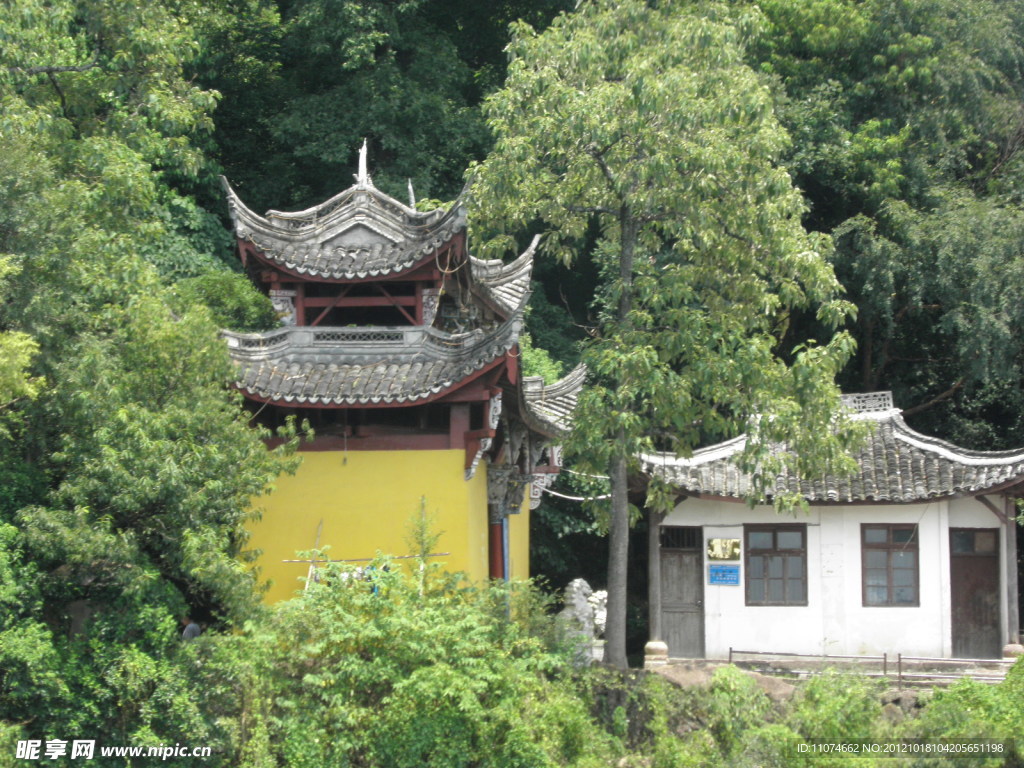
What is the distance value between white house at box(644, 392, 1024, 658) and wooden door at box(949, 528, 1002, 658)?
0.01 metres

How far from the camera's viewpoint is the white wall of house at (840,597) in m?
15.9

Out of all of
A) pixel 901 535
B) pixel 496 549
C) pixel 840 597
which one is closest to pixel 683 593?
pixel 840 597

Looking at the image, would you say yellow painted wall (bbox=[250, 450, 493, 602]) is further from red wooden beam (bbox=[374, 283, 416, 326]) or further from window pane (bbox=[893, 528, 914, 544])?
window pane (bbox=[893, 528, 914, 544])

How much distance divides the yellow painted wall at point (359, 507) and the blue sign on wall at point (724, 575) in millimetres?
4934

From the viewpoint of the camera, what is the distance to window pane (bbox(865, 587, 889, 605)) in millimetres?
16000

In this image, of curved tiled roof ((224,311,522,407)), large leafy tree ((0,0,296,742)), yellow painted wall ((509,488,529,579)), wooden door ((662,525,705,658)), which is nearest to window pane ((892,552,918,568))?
wooden door ((662,525,705,658))

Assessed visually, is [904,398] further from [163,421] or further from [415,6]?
[163,421]

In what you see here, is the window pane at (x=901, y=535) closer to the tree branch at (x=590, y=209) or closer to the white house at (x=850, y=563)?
the white house at (x=850, y=563)

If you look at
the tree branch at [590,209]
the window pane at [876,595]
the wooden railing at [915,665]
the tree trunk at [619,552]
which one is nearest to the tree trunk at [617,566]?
the tree trunk at [619,552]

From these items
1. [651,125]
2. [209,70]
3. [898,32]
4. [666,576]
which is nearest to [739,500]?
[666,576]

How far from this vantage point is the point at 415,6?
901 inches

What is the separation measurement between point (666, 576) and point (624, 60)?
750 centimetres

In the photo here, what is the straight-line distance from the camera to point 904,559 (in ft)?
52.8

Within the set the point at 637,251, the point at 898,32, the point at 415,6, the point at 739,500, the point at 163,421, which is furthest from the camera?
the point at 415,6
